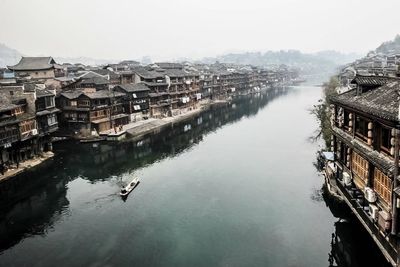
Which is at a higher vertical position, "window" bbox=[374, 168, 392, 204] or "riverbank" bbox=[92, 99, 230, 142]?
"window" bbox=[374, 168, 392, 204]

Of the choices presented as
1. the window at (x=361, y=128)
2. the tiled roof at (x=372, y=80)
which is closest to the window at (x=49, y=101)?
the tiled roof at (x=372, y=80)

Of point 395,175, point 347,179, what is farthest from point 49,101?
point 395,175

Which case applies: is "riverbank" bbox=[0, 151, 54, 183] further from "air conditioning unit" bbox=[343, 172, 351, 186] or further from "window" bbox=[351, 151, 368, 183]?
"window" bbox=[351, 151, 368, 183]

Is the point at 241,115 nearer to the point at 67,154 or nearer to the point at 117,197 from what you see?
the point at 67,154

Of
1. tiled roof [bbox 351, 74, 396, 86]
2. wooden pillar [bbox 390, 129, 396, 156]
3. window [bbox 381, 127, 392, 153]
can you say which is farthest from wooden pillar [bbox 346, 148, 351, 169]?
wooden pillar [bbox 390, 129, 396, 156]

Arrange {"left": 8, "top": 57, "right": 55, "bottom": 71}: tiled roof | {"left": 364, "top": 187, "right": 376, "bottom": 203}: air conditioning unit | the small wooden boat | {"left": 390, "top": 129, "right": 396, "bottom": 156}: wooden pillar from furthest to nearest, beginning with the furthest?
{"left": 8, "top": 57, "right": 55, "bottom": 71}: tiled roof, the small wooden boat, {"left": 364, "top": 187, "right": 376, "bottom": 203}: air conditioning unit, {"left": 390, "top": 129, "right": 396, "bottom": 156}: wooden pillar

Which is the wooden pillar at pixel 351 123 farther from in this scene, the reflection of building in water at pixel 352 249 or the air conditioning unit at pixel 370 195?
the reflection of building in water at pixel 352 249

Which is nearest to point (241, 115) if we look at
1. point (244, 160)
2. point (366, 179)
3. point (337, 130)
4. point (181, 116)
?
point (181, 116)
